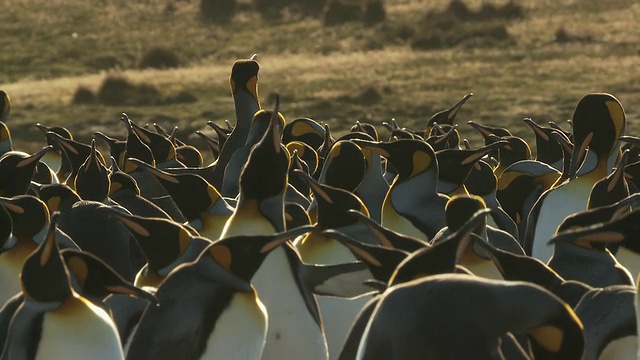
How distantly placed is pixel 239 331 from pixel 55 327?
1.85ft

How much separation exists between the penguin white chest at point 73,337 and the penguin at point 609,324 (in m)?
1.33

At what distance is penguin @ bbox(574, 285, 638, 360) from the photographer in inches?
153

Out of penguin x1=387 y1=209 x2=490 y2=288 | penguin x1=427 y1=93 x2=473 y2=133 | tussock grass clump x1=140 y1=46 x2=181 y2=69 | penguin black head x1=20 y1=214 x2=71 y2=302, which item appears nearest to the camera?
penguin x1=387 y1=209 x2=490 y2=288

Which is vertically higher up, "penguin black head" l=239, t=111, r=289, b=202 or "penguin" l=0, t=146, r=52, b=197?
"penguin black head" l=239, t=111, r=289, b=202

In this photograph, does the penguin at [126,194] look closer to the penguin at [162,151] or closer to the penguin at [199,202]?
the penguin at [199,202]

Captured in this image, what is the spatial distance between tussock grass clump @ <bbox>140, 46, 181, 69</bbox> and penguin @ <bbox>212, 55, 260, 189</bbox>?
12983mm

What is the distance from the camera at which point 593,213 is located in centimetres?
487

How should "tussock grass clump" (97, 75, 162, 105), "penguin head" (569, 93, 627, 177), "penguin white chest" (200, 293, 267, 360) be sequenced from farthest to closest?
"tussock grass clump" (97, 75, 162, 105)
"penguin head" (569, 93, 627, 177)
"penguin white chest" (200, 293, 267, 360)

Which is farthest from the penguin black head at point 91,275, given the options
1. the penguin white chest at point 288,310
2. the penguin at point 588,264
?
the penguin at point 588,264

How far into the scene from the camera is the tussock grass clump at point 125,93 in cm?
1841

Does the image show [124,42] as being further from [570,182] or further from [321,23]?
[570,182]

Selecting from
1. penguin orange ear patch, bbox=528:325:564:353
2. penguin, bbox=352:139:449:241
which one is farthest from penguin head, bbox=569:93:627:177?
penguin orange ear patch, bbox=528:325:564:353

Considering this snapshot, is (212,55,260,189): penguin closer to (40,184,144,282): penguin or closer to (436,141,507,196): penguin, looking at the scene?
(436,141,507,196): penguin

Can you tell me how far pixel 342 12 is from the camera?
23.7m
